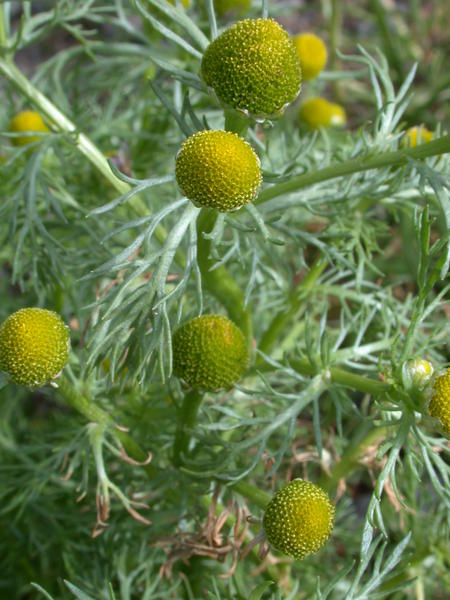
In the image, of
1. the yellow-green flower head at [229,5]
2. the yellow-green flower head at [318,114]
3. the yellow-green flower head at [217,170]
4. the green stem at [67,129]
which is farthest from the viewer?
the yellow-green flower head at [318,114]

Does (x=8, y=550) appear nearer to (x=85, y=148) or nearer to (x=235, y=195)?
(x=85, y=148)

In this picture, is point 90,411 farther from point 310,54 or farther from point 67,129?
point 310,54

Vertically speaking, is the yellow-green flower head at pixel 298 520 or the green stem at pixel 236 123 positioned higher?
the green stem at pixel 236 123

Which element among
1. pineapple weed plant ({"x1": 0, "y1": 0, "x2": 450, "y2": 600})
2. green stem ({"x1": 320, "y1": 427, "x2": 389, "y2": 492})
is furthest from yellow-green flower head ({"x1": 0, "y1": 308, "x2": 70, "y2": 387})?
green stem ({"x1": 320, "y1": 427, "x2": 389, "y2": 492})

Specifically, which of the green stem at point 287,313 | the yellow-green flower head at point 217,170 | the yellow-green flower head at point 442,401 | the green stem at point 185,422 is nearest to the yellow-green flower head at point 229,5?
the green stem at point 287,313

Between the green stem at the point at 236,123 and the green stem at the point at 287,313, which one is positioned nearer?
the green stem at the point at 236,123

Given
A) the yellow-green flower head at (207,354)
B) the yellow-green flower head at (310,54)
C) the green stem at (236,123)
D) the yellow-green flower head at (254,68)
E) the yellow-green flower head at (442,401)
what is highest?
the yellow-green flower head at (254,68)

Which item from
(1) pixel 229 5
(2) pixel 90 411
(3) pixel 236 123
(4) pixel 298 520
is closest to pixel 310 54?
(1) pixel 229 5

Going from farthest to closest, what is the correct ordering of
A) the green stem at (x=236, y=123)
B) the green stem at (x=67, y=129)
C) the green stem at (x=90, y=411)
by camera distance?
the green stem at (x=67, y=129) < the green stem at (x=90, y=411) < the green stem at (x=236, y=123)

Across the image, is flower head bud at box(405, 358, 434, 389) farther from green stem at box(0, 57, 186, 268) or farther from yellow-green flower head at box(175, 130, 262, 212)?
green stem at box(0, 57, 186, 268)

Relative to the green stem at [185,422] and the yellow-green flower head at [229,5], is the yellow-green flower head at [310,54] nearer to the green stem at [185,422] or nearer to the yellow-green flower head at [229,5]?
the yellow-green flower head at [229,5]
